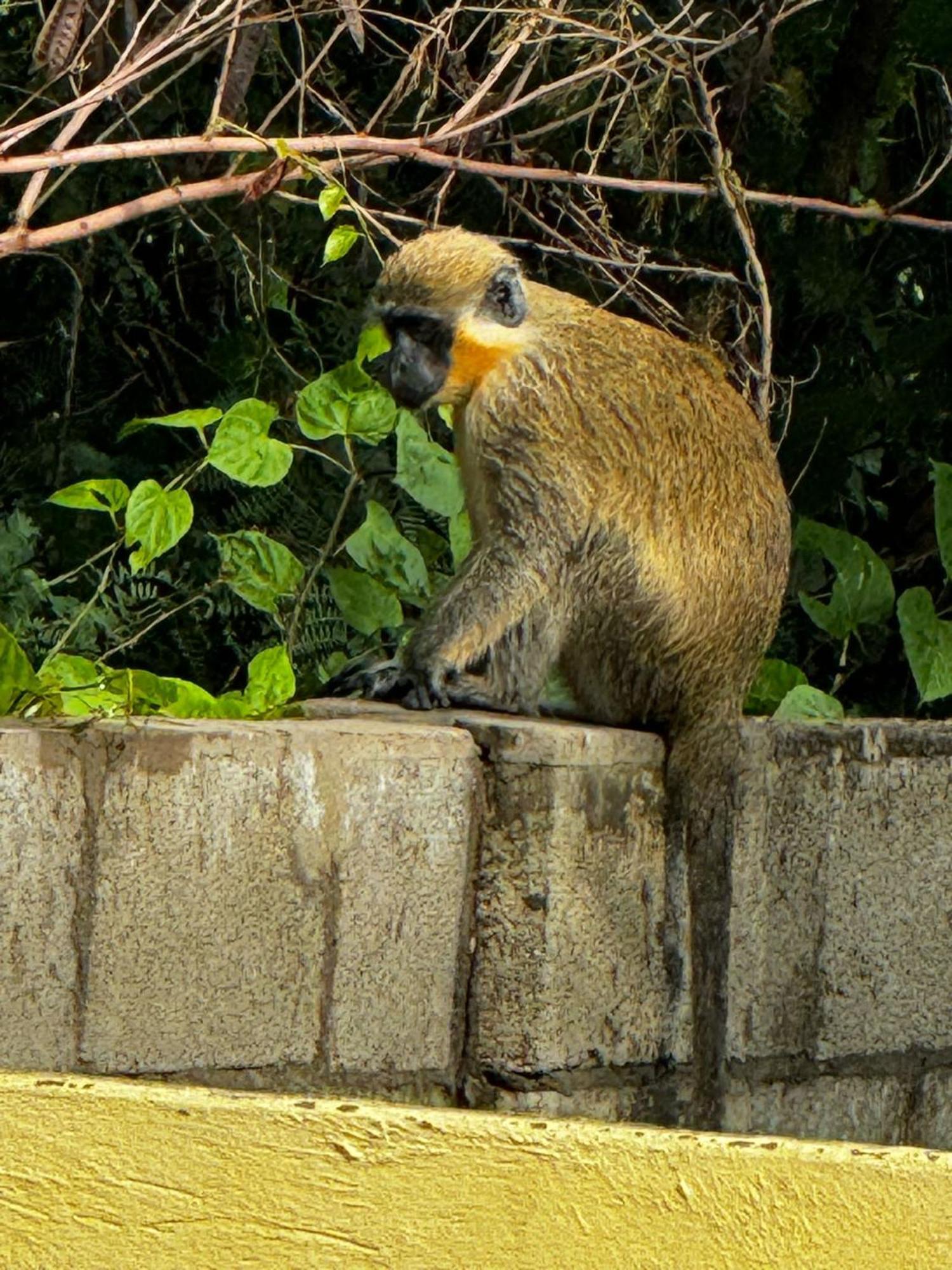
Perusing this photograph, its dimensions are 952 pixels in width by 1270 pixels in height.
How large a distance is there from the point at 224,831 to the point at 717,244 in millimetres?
4196

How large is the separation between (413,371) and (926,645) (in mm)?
1864

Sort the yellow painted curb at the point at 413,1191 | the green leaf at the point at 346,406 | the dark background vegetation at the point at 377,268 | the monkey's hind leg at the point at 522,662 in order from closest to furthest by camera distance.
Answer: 1. the yellow painted curb at the point at 413,1191
2. the monkey's hind leg at the point at 522,662
3. the green leaf at the point at 346,406
4. the dark background vegetation at the point at 377,268

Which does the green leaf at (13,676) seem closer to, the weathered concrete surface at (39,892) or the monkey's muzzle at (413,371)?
the weathered concrete surface at (39,892)

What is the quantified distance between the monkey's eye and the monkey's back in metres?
0.09

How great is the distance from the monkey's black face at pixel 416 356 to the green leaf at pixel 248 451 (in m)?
0.34

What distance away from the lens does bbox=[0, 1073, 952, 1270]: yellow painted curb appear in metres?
2.57

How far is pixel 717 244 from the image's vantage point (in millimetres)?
7633

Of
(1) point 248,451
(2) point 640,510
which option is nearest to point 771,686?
(2) point 640,510

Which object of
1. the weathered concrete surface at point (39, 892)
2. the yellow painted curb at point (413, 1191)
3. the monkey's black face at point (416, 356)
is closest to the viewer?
the yellow painted curb at point (413, 1191)

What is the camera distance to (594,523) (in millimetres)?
5387

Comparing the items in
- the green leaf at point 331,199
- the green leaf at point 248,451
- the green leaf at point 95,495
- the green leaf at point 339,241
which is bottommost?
the green leaf at point 95,495

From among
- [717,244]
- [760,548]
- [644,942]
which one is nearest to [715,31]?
[717,244]

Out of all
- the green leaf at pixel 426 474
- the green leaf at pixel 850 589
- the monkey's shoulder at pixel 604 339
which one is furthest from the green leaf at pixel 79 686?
the green leaf at pixel 850 589

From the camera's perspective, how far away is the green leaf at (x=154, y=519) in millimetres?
5293
